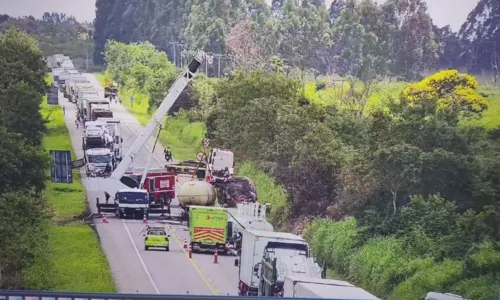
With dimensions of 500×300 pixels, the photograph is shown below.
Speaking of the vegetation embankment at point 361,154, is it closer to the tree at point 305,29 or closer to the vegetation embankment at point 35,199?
the tree at point 305,29

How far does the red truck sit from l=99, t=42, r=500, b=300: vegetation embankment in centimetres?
34

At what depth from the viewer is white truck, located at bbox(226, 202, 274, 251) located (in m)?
4.95

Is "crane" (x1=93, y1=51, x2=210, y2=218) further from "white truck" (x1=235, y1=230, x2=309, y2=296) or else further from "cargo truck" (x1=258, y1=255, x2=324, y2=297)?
"cargo truck" (x1=258, y1=255, x2=324, y2=297)

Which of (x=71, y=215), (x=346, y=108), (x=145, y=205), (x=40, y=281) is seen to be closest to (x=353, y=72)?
(x=346, y=108)

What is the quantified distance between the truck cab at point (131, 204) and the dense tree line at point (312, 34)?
2.80 feet

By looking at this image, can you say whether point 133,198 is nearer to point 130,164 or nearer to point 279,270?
point 130,164

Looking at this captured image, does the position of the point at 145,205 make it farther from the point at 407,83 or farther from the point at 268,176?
the point at 407,83

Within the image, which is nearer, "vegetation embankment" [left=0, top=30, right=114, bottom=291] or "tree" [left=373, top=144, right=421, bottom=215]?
"vegetation embankment" [left=0, top=30, right=114, bottom=291]

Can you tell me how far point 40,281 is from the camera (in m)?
4.64

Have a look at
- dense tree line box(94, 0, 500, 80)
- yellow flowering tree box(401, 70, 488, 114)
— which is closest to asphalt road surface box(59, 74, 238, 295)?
dense tree line box(94, 0, 500, 80)

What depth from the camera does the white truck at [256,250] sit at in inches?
190

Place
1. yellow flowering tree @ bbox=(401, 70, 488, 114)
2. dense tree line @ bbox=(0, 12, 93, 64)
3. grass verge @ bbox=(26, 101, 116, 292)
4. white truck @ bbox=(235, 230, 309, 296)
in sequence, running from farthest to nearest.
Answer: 1. yellow flowering tree @ bbox=(401, 70, 488, 114)
2. dense tree line @ bbox=(0, 12, 93, 64)
3. white truck @ bbox=(235, 230, 309, 296)
4. grass verge @ bbox=(26, 101, 116, 292)

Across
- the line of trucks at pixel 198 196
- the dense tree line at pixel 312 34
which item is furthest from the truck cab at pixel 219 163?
the dense tree line at pixel 312 34

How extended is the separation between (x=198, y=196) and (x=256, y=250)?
0.48m
